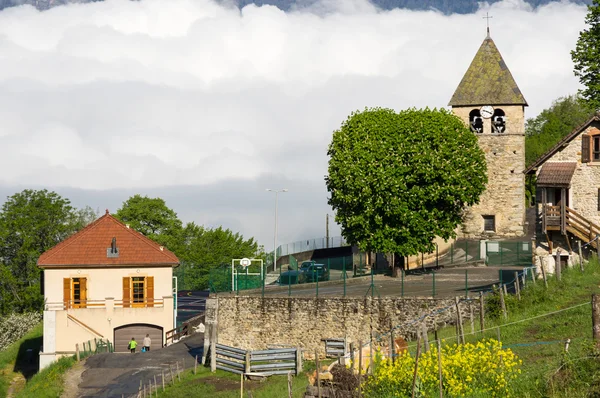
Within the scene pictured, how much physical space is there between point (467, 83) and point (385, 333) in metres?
32.6

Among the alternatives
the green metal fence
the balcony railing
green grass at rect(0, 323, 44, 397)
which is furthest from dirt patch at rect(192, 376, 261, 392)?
the green metal fence

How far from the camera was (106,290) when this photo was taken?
5731 centimetres

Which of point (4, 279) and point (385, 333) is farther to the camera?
point (4, 279)

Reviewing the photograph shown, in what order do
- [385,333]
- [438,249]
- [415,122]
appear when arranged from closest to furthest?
[385,333]
[415,122]
[438,249]

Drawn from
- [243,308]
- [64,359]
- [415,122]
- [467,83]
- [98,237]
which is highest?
[467,83]

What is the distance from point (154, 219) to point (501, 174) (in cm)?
4719

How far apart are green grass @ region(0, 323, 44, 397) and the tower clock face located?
36.7 metres

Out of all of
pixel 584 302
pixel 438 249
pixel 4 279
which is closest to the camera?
pixel 584 302

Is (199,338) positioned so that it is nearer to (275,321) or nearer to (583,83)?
(275,321)

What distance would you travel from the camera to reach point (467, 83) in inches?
2702

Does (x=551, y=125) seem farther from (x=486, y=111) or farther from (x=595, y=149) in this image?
(x=595, y=149)

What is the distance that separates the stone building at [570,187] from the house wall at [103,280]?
78.2ft

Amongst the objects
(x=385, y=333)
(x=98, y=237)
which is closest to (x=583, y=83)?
(x=385, y=333)

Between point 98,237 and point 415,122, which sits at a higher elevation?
point 415,122
